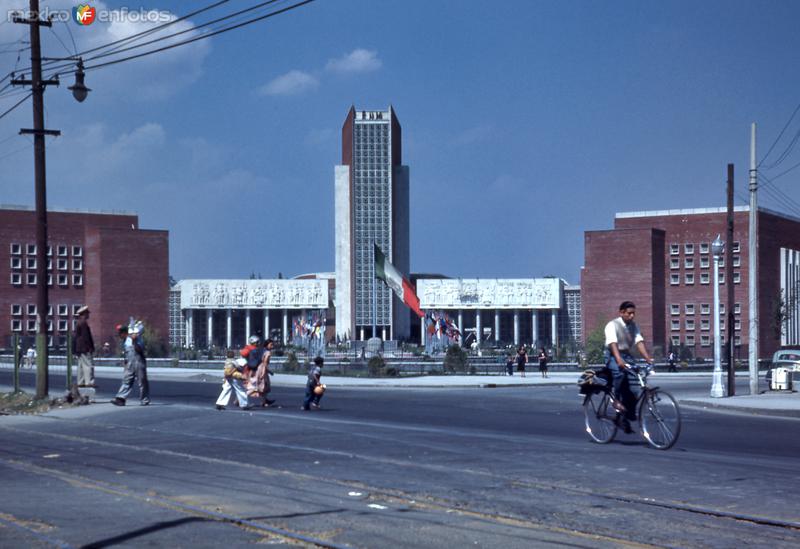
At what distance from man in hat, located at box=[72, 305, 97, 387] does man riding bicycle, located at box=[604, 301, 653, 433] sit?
469 inches

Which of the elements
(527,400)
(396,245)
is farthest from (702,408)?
(396,245)

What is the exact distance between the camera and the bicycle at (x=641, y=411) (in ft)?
43.5

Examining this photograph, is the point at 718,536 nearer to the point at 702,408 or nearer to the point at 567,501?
the point at 567,501

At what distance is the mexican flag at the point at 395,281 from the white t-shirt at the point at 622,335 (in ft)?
121

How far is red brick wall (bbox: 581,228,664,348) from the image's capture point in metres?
88.9

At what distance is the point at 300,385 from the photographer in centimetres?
3809

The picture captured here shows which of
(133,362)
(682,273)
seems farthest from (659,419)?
(682,273)

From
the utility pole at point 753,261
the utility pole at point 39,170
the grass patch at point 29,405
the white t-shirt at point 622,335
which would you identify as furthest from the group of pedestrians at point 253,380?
the utility pole at point 753,261

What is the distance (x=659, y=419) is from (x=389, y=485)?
4474mm

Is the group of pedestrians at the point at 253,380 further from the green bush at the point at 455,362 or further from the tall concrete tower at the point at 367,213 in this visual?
the tall concrete tower at the point at 367,213

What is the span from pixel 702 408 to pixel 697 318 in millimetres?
70403

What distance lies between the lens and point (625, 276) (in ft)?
295

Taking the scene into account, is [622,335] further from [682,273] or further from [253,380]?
[682,273]

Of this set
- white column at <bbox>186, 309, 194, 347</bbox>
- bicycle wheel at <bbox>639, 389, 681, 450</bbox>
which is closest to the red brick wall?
white column at <bbox>186, 309, 194, 347</bbox>
